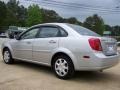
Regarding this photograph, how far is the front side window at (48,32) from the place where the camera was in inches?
273

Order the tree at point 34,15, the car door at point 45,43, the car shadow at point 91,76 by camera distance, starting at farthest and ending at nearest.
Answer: the tree at point 34,15 → the car door at point 45,43 → the car shadow at point 91,76

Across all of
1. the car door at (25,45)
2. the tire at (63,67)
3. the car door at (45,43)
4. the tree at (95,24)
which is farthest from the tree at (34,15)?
the tire at (63,67)

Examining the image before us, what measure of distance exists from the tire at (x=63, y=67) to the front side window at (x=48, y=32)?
28.9 inches

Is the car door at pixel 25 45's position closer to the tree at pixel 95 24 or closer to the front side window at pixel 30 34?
the front side window at pixel 30 34

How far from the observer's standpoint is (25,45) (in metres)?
7.79

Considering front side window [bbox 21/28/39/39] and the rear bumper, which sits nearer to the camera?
the rear bumper

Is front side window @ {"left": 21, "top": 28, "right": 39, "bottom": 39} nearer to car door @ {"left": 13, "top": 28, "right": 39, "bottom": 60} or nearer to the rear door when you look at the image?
car door @ {"left": 13, "top": 28, "right": 39, "bottom": 60}

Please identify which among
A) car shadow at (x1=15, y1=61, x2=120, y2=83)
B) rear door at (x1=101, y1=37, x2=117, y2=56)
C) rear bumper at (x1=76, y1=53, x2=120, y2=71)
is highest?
rear door at (x1=101, y1=37, x2=117, y2=56)

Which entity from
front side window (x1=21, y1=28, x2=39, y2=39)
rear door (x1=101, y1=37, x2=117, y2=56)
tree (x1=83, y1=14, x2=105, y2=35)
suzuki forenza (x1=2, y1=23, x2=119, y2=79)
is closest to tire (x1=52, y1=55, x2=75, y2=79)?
suzuki forenza (x1=2, y1=23, x2=119, y2=79)

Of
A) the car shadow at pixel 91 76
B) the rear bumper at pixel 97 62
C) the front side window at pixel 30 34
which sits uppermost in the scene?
the front side window at pixel 30 34

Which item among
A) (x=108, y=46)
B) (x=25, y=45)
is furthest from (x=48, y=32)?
(x=108, y=46)

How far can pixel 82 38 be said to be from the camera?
6.20 m

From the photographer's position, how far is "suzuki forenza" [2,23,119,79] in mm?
6039

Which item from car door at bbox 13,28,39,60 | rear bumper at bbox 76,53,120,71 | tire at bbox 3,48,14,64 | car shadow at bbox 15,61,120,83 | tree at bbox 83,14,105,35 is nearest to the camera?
rear bumper at bbox 76,53,120,71
